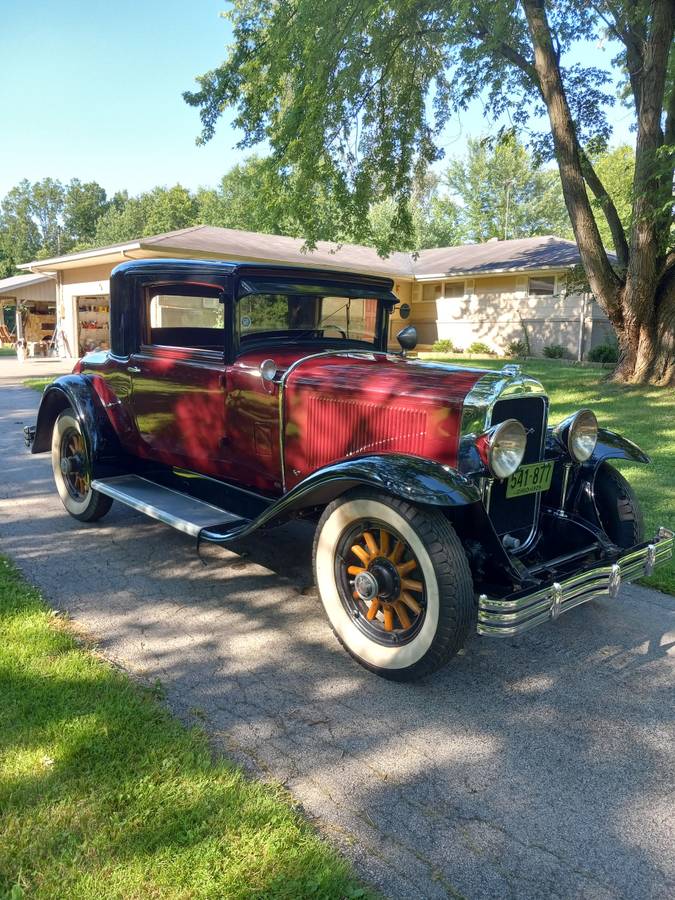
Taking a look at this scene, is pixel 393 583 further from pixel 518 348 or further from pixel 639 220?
pixel 518 348

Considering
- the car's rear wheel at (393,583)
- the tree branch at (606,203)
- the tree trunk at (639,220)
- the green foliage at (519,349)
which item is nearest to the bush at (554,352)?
the green foliage at (519,349)

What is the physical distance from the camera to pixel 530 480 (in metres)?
3.54

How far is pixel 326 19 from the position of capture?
9695mm

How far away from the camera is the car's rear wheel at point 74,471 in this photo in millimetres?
5090

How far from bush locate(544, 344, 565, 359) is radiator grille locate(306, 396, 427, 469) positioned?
19.6m

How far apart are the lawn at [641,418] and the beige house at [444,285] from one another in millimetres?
5484

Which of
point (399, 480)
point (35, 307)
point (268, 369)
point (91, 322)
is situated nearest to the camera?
point (399, 480)

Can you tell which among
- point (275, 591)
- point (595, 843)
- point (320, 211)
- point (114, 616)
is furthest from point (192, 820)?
point (320, 211)

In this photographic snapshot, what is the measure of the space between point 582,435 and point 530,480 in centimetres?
46

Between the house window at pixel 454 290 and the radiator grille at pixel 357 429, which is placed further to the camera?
the house window at pixel 454 290

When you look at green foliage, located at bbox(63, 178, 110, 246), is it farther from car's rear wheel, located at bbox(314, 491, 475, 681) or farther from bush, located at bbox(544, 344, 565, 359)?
car's rear wheel, located at bbox(314, 491, 475, 681)

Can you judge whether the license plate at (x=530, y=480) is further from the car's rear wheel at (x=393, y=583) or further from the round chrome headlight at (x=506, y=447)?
the car's rear wheel at (x=393, y=583)

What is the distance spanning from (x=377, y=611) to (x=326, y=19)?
9553 millimetres

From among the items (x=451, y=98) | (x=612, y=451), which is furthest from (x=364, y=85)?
(x=612, y=451)
